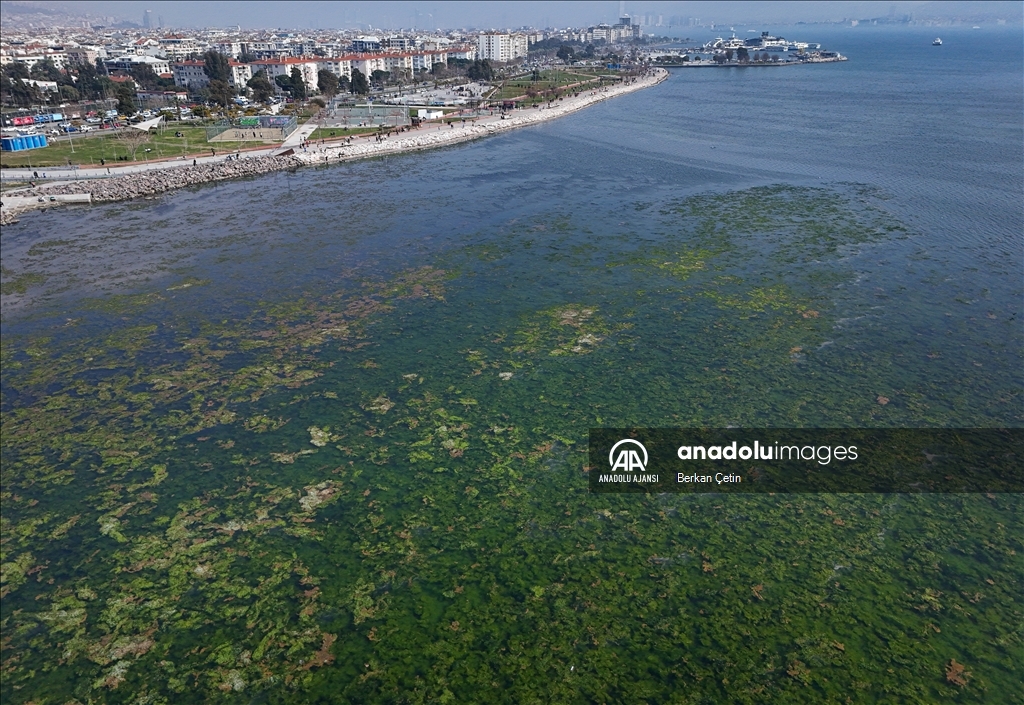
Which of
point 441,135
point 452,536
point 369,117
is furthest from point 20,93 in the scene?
point 452,536

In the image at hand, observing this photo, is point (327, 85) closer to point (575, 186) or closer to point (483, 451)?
point (575, 186)

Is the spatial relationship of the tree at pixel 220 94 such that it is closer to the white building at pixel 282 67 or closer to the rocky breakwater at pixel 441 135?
the rocky breakwater at pixel 441 135

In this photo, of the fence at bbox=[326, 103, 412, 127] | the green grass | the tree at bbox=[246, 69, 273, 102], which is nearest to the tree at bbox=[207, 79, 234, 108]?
the tree at bbox=[246, 69, 273, 102]

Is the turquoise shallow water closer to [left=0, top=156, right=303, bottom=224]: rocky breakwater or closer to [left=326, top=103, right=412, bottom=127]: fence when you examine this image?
[left=0, top=156, right=303, bottom=224]: rocky breakwater

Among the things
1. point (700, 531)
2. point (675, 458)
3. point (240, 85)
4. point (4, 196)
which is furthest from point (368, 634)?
point (240, 85)

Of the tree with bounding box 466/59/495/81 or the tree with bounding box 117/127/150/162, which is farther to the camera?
the tree with bounding box 466/59/495/81

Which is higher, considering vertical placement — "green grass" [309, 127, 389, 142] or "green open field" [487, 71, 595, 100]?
"green open field" [487, 71, 595, 100]

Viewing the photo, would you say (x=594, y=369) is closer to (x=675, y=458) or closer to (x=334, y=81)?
(x=675, y=458)
